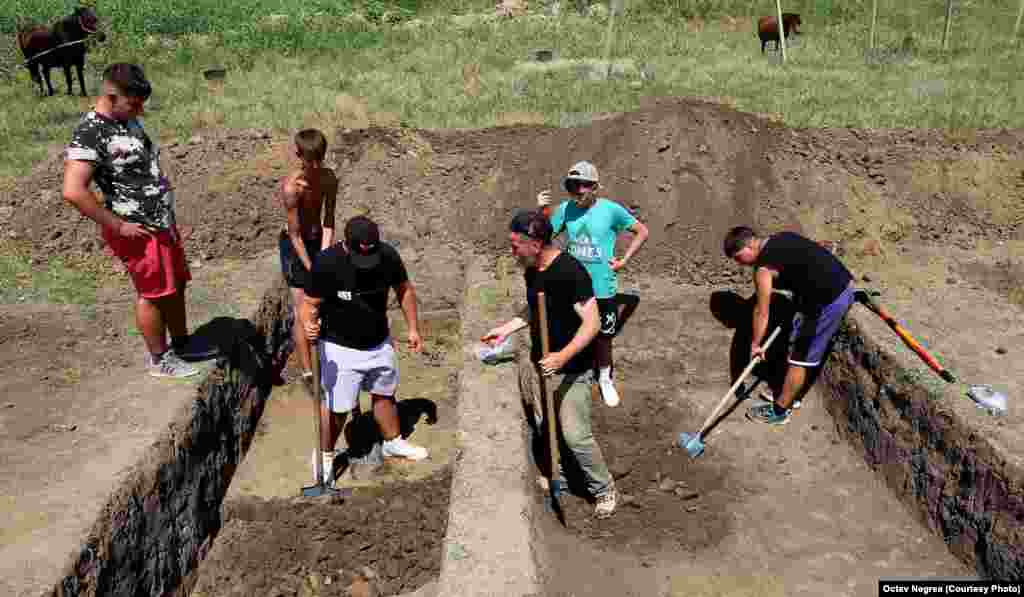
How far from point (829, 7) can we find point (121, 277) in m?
18.6

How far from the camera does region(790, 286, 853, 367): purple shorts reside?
6.17 meters

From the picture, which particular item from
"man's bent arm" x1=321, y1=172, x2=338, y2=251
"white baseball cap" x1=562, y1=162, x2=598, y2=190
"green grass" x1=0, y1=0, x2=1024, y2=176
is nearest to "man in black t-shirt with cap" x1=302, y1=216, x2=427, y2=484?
"man's bent arm" x1=321, y1=172, x2=338, y2=251

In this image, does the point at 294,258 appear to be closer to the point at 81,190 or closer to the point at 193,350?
A: the point at 193,350

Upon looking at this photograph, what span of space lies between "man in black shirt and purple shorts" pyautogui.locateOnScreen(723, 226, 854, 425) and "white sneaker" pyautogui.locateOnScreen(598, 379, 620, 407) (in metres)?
1.13

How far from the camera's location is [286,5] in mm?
22047

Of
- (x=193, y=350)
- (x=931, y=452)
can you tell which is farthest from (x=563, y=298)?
(x=193, y=350)

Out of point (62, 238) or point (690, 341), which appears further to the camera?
point (62, 238)

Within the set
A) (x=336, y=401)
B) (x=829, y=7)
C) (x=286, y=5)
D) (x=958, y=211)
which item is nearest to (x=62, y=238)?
(x=336, y=401)

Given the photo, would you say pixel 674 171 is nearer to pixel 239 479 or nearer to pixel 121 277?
pixel 239 479

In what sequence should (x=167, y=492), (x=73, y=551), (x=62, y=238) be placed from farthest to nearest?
(x=62, y=238) → (x=167, y=492) → (x=73, y=551)

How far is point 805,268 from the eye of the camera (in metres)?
6.04

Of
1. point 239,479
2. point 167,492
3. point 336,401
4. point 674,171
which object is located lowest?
point 239,479

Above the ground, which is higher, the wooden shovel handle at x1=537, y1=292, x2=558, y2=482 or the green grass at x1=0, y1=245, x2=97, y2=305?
the wooden shovel handle at x1=537, y1=292, x2=558, y2=482

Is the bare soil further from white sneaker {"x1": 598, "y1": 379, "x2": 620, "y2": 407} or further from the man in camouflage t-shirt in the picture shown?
the man in camouflage t-shirt
